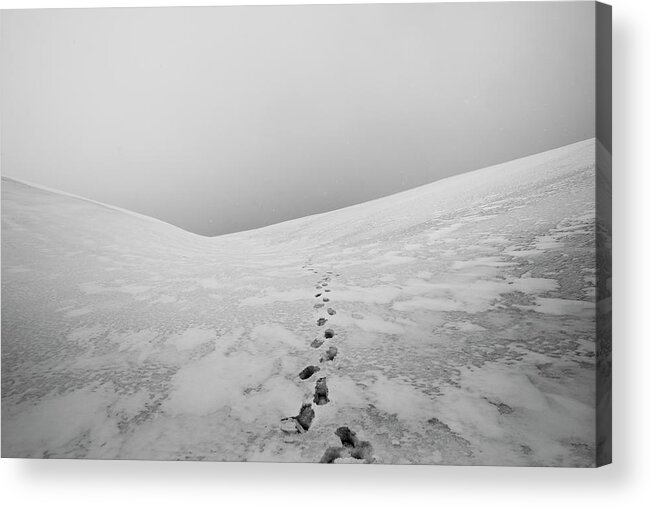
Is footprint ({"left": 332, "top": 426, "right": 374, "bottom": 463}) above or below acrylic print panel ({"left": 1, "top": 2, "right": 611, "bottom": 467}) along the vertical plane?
below

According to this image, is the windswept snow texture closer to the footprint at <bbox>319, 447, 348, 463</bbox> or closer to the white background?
the footprint at <bbox>319, 447, 348, 463</bbox>

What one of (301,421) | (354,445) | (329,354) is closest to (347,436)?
(354,445)

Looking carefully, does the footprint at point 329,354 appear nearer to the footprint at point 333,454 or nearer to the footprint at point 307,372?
the footprint at point 307,372

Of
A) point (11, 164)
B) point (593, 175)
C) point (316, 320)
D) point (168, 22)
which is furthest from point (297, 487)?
point (168, 22)

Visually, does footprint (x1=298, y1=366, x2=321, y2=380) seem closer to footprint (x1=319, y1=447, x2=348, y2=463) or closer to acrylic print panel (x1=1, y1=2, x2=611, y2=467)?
acrylic print panel (x1=1, y1=2, x2=611, y2=467)

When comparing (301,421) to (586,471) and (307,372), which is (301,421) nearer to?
(307,372)

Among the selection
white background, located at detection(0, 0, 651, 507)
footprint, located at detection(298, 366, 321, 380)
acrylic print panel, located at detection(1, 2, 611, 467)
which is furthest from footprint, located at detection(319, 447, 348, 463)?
footprint, located at detection(298, 366, 321, 380)

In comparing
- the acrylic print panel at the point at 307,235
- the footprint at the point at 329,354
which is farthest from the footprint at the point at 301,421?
the footprint at the point at 329,354
